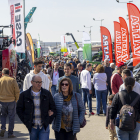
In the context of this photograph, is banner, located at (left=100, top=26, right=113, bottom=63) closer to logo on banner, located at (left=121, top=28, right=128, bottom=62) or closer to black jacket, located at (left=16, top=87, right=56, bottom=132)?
logo on banner, located at (left=121, top=28, right=128, bottom=62)

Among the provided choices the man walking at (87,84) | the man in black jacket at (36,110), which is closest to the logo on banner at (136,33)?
the man walking at (87,84)

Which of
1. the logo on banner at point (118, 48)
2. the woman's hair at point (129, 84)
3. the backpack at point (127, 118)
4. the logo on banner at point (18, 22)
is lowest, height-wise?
the backpack at point (127, 118)

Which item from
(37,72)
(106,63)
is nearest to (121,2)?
(106,63)

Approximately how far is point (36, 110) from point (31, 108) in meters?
0.10

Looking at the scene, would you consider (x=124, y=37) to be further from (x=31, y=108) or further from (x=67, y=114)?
(x=31, y=108)

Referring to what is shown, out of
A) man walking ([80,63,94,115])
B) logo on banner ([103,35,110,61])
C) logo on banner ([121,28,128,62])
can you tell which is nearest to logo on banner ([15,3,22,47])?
man walking ([80,63,94,115])

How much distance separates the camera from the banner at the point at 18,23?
1449 centimetres

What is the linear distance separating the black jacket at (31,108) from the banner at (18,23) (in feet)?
33.1

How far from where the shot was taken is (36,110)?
4.55m

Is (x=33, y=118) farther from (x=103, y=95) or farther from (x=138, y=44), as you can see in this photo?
(x=138, y=44)

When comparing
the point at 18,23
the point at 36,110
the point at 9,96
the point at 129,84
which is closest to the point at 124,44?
the point at 18,23

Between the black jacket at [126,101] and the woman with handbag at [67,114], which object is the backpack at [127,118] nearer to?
the black jacket at [126,101]

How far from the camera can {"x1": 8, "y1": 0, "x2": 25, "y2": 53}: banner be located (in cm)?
1449

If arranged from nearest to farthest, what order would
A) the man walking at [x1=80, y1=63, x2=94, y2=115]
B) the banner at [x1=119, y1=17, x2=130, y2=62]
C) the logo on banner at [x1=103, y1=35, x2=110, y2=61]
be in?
the man walking at [x1=80, y1=63, x2=94, y2=115] < the banner at [x1=119, y1=17, x2=130, y2=62] < the logo on banner at [x1=103, y1=35, x2=110, y2=61]
